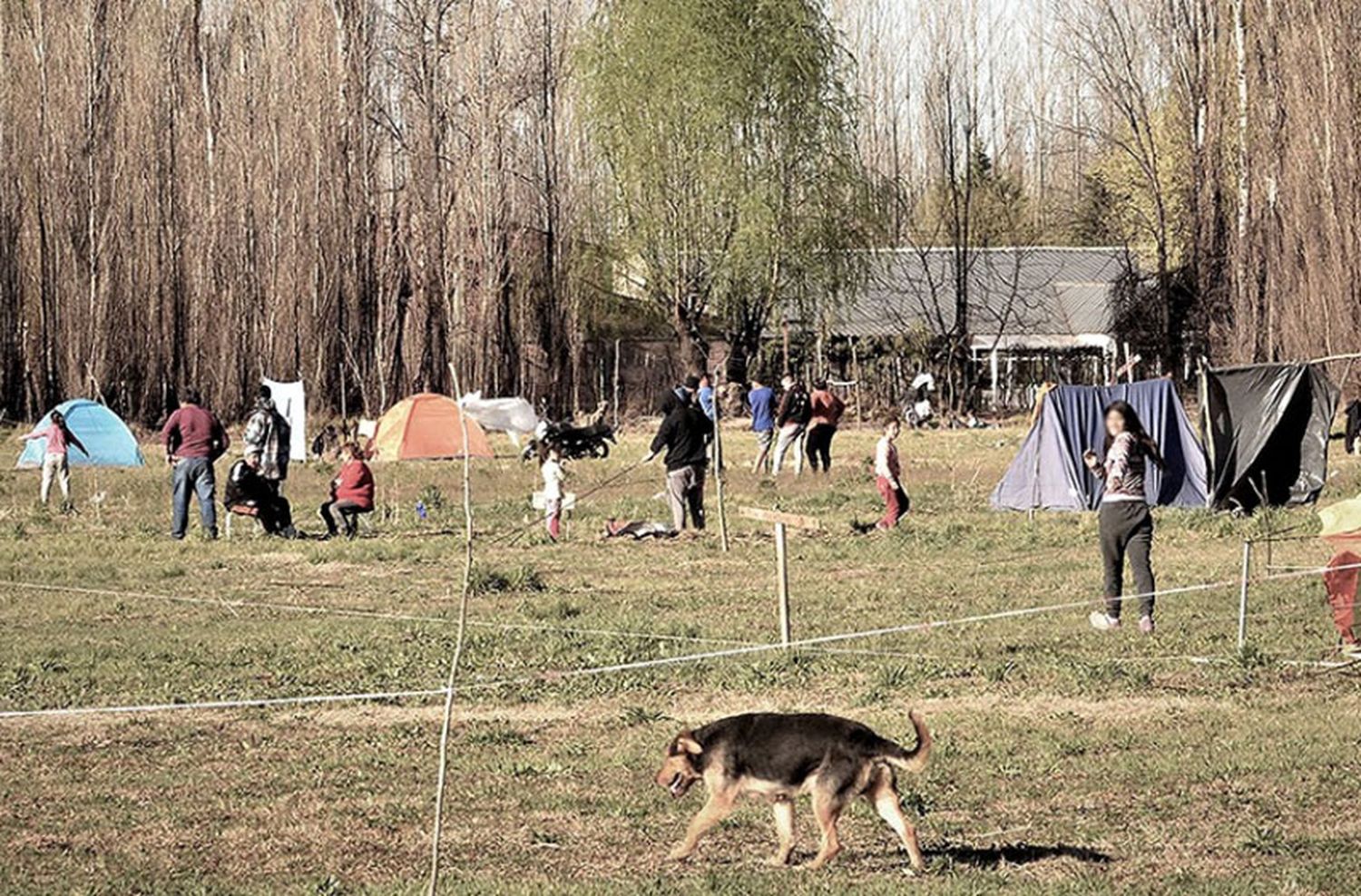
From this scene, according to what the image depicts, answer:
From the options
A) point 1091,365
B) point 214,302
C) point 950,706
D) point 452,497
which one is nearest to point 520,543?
point 452,497

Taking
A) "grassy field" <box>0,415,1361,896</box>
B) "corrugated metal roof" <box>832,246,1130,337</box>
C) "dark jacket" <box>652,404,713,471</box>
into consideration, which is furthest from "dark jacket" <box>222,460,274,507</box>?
"corrugated metal roof" <box>832,246,1130,337</box>

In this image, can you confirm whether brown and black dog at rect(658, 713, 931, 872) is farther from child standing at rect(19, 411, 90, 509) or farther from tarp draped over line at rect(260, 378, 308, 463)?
tarp draped over line at rect(260, 378, 308, 463)

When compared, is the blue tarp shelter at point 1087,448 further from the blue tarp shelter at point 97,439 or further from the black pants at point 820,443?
the blue tarp shelter at point 97,439

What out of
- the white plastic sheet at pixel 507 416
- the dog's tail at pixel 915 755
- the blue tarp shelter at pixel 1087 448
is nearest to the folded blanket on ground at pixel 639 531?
the blue tarp shelter at pixel 1087 448

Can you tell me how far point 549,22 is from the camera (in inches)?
1986

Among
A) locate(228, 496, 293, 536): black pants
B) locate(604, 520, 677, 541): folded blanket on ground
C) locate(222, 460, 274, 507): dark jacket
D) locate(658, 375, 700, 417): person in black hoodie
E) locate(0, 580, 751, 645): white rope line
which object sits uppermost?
locate(658, 375, 700, 417): person in black hoodie

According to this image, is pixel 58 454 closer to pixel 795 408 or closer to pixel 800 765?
pixel 795 408

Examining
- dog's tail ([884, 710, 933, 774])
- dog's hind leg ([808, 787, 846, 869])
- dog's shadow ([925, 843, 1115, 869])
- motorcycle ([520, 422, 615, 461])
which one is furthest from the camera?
motorcycle ([520, 422, 615, 461])

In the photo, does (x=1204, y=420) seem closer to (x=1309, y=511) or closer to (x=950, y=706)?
(x=1309, y=511)

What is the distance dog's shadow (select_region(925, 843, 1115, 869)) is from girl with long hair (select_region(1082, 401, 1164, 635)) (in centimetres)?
629

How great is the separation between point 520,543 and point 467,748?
12006mm

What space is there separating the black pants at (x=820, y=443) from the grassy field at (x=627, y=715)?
28.9 ft

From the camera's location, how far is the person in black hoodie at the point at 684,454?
21875 millimetres

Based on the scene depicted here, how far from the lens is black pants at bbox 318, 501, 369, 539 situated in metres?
22.7
